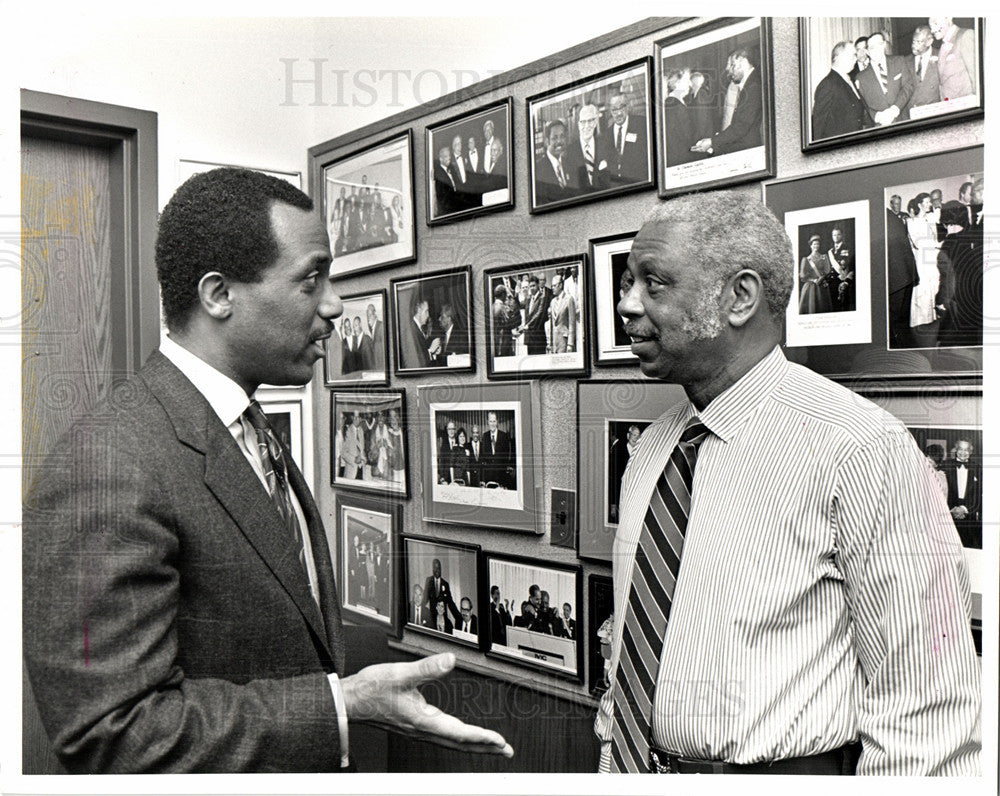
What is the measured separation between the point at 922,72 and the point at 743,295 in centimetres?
39

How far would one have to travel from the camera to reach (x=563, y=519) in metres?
1.19

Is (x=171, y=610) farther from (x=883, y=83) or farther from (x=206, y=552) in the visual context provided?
(x=883, y=83)

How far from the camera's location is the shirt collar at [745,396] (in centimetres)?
105

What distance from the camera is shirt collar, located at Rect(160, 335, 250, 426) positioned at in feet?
3.32

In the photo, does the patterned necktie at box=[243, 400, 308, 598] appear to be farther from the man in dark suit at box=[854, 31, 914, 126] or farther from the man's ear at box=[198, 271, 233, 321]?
the man in dark suit at box=[854, 31, 914, 126]

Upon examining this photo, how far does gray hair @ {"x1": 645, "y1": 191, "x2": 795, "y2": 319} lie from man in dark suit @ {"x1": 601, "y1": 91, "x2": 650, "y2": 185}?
11cm

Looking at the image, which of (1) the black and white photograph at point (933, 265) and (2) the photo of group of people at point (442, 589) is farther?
(2) the photo of group of people at point (442, 589)

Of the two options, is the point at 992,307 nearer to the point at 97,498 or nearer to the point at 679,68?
the point at 679,68

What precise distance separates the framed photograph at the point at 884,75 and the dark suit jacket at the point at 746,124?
0.20ft

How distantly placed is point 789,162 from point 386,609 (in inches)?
35.8

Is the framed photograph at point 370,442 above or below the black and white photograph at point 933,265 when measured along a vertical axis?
below

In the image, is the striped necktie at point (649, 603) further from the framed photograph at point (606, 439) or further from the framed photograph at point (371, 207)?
the framed photograph at point (371, 207)

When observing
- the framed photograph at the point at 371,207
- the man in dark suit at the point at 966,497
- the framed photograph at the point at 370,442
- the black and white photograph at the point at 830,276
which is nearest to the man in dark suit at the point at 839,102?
the black and white photograph at the point at 830,276

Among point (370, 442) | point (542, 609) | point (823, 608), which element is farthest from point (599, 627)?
point (370, 442)
